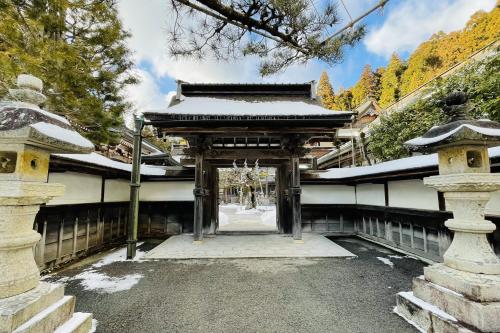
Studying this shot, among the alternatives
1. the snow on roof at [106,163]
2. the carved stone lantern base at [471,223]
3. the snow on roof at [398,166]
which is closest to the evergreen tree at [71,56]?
the snow on roof at [106,163]

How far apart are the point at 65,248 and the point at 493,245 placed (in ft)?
29.4

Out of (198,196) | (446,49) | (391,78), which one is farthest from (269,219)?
(391,78)

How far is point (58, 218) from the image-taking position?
5.29m

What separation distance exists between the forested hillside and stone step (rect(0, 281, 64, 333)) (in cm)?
2549

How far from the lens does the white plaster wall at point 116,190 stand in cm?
730

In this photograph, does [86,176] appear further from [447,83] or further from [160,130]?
[447,83]

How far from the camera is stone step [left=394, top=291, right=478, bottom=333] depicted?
93.9 inches

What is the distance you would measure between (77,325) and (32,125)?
2.10 m

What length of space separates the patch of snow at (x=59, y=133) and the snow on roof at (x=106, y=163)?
276 centimetres

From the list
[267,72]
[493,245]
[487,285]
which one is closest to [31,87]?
[267,72]

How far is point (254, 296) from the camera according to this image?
12.2ft

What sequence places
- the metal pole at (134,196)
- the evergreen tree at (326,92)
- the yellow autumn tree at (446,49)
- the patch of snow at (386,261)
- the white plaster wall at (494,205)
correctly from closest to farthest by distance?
the white plaster wall at (494,205) → the patch of snow at (386,261) → the metal pole at (134,196) → the yellow autumn tree at (446,49) → the evergreen tree at (326,92)

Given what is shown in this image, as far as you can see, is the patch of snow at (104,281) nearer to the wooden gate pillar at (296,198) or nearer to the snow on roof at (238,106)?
the wooden gate pillar at (296,198)

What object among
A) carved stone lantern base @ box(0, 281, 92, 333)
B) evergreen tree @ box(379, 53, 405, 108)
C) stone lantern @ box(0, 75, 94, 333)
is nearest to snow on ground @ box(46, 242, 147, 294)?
carved stone lantern base @ box(0, 281, 92, 333)
